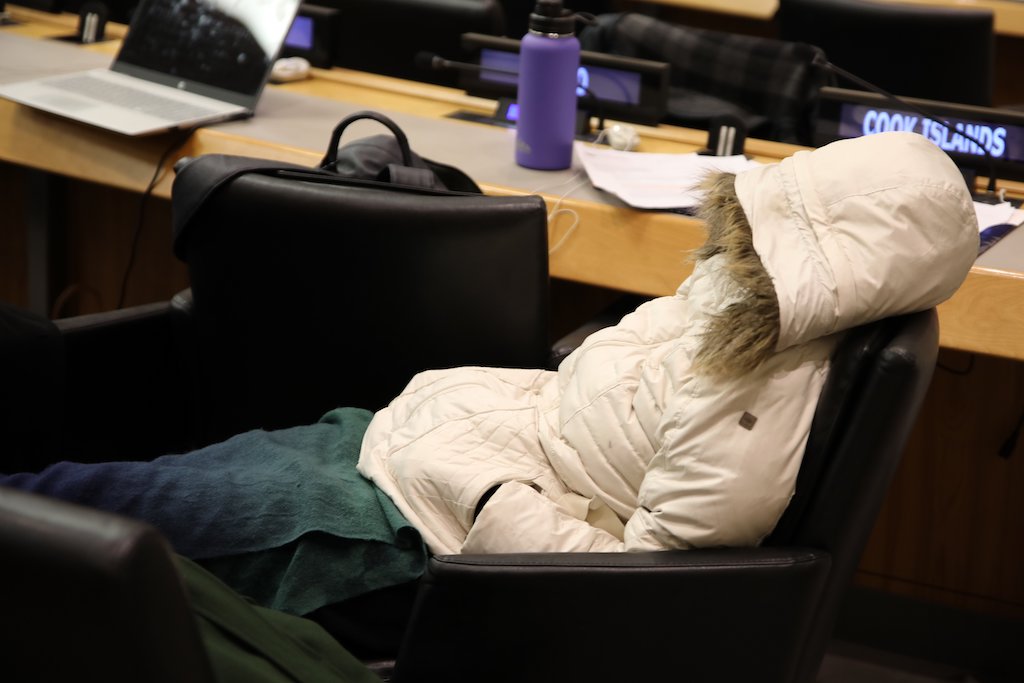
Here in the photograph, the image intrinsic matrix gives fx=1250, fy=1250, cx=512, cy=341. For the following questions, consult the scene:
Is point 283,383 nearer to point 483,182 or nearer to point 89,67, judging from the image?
point 483,182

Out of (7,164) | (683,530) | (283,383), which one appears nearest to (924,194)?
(683,530)

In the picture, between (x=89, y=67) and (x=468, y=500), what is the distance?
154 centimetres

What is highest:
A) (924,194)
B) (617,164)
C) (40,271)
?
(924,194)

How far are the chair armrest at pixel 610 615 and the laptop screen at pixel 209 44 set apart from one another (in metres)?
1.27

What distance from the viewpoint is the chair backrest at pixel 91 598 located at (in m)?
0.66

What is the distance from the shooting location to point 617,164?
1882 mm

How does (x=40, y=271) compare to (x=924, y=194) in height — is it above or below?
below

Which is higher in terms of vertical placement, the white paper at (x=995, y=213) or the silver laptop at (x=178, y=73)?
the white paper at (x=995, y=213)

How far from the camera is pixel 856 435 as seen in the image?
106cm

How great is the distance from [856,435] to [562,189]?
2.75 ft

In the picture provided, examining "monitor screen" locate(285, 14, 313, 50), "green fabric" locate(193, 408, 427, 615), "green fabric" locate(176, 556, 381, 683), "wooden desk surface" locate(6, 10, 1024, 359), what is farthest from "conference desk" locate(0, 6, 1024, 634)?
"green fabric" locate(176, 556, 381, 683)

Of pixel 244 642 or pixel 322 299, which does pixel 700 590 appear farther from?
pixel 322 299

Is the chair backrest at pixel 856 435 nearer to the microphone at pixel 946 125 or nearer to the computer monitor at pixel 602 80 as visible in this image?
the microphone at pixel 946 125

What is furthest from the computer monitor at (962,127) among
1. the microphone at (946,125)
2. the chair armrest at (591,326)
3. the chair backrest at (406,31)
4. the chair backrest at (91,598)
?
the chair backrest at (91,598)
